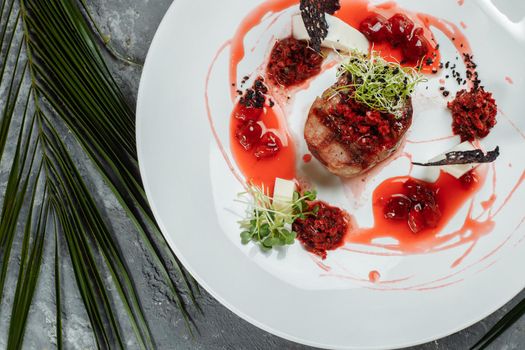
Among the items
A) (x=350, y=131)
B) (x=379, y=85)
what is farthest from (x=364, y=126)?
(x=379, y=85)

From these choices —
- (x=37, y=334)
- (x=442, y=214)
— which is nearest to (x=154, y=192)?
(x=37, y=334)

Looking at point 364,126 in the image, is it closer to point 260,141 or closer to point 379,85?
point 379,85

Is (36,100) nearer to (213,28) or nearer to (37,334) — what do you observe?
(213,28)

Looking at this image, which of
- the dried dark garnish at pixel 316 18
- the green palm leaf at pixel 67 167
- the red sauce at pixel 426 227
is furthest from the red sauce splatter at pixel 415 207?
the green palm leaf at pixel 67 167

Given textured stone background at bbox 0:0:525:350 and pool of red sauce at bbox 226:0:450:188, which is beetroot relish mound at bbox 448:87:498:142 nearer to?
pool of red sauce at bbox 226:0:450:188

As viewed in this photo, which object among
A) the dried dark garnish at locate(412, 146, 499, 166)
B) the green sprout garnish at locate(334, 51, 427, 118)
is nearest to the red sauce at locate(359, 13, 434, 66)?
the green sprout garnish at locate(334, 51, 427, 118)

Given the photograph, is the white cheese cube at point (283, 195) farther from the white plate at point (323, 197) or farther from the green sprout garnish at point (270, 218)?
the white plate at point (323, 197)

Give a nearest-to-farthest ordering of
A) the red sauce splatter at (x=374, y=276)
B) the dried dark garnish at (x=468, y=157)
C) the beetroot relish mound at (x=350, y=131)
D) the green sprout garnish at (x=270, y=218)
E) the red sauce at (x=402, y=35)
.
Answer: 1. the dried dark garnish at (x=468, y=157)
2. the beetroot relish mound at (x=350, y=131)
3. the green sprout garnish at (x=270, y=218)
4. the red sauce splatter at (x=374, y=276)
5. the red sauce at (x=402, y=35)
